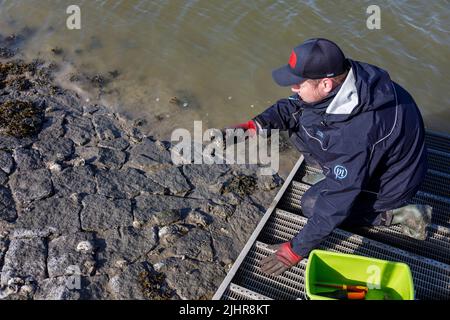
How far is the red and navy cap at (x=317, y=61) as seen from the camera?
12.8 ft

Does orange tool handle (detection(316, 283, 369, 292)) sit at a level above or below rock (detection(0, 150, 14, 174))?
above

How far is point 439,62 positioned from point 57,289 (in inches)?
304

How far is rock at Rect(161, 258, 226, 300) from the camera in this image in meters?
4.74

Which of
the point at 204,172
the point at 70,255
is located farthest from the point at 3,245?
the point at 204,172

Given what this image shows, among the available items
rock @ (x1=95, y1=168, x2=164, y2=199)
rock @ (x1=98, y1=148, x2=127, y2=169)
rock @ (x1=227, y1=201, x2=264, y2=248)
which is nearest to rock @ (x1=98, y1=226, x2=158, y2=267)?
rock @ (x1=95, y1=168, x2=164, y2=199)

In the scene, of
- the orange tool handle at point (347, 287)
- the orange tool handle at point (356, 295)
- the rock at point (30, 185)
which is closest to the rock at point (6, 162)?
the rock at point (30, 185)

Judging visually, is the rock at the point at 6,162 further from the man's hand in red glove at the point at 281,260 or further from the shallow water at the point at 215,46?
the man's hand in red glove at the point at 281,260

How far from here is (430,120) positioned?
7.73 meters

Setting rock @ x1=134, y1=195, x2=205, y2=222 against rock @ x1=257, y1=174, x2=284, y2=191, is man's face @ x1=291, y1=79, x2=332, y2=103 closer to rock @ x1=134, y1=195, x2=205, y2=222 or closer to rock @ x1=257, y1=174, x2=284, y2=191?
rock @ x1=257, y1=174, x2=284, y2=191

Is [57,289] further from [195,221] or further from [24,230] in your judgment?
[195,221]

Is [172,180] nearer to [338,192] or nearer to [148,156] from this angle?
[148,156]

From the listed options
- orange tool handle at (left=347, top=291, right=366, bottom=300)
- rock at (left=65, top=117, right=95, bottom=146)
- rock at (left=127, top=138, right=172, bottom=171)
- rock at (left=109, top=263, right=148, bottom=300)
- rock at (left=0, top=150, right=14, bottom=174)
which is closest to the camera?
orange tool handle at (left=347, top=291, right=366, bottom=300)

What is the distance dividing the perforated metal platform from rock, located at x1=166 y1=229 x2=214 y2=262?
25.8 inches
